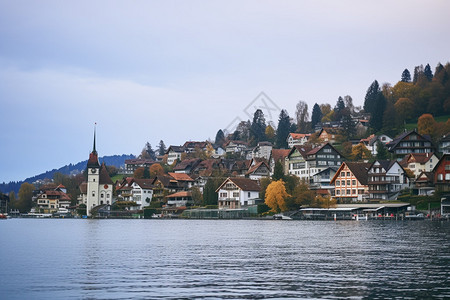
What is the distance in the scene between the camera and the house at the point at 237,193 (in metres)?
131

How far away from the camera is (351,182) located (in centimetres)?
11969

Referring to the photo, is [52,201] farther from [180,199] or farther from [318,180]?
[318,180]

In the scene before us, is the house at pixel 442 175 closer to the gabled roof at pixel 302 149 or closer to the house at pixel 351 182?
the house at pixel 351 182

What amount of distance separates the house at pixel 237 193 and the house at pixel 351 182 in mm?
18347

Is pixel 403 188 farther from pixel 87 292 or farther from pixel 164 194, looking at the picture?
pixel 87 292

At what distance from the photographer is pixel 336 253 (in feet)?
134

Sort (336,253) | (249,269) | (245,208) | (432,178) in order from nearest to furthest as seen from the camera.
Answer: (249,269)
(336,253)
(432,178)
(245,208)

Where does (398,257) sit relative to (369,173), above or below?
below

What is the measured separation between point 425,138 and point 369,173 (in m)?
26.2

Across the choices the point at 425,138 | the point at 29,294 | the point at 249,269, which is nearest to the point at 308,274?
the point at 249,269

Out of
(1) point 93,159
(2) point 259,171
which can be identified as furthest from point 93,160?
(2) point 259,171

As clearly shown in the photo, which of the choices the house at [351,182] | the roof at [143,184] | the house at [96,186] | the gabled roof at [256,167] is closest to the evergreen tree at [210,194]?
the gabled roof at [256,167]

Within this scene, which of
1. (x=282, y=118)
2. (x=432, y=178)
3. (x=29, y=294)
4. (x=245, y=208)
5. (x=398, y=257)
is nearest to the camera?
(x=29, y=294)

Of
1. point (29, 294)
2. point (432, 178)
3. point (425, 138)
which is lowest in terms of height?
point (29, 294)
